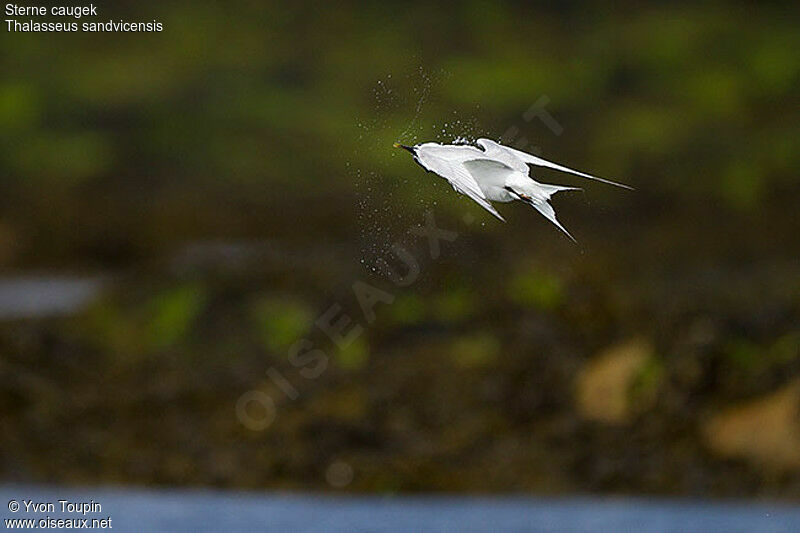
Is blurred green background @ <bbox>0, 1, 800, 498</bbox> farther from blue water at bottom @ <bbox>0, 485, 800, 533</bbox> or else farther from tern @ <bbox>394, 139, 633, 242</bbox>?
tern @ <bbox>394, 139, 633, 242</bbox>

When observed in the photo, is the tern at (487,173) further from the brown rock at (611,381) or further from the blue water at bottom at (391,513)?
the brown rock at (611,381)

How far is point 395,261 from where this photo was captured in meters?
4.43

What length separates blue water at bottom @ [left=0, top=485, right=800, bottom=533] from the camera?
316 centimetres

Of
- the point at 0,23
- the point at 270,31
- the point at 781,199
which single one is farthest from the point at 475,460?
the point at 0,23

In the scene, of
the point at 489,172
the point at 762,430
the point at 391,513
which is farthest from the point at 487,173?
the point at 762,430

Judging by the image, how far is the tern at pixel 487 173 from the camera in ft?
5.73

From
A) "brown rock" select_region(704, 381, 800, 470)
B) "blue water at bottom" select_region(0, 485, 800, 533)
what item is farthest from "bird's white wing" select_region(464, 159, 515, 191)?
"brown rock" select_region(704, 381, 800, 470)

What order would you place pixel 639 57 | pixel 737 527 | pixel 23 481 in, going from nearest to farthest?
pixel 737 527
pixel 23 481
pixel 639 57

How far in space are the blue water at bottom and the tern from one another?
143cm

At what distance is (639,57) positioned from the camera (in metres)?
5.55

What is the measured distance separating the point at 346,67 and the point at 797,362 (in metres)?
2.37

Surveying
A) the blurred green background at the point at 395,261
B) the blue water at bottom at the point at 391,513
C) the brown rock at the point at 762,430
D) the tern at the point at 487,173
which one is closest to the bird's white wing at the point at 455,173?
the tern at the point at 487,173

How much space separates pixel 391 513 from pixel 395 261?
116 centimetres

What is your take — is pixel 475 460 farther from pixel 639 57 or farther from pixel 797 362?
pixel 639 57
